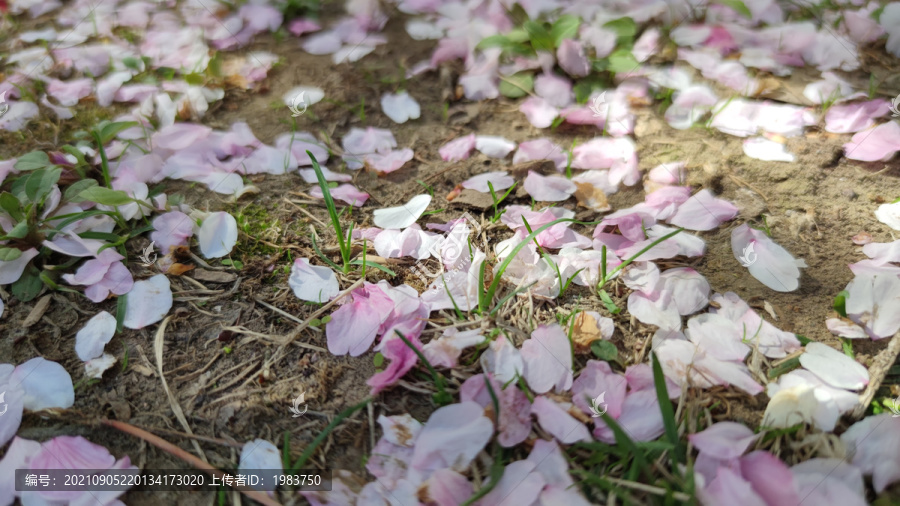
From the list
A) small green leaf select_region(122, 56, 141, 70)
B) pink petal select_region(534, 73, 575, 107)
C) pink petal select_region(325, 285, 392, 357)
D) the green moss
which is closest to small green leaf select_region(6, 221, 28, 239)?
the green moss

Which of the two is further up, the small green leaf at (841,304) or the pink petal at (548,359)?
the small green leaf at (841,304)

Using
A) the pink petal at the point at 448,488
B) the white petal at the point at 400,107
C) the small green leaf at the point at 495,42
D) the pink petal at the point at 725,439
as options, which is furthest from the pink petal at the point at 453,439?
the small green leaf at the point at 495,42

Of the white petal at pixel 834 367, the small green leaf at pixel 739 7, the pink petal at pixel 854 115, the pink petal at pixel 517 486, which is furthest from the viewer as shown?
the small green leaf at pixel 739 7

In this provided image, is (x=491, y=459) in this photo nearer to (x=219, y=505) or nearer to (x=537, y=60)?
(x=219, y=505)

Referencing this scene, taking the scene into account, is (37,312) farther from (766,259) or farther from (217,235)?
(766,259)

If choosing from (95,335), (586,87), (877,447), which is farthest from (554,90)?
(95,335)

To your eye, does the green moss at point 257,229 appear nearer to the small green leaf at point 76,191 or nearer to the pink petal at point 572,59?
the small green leaf at point 76,191

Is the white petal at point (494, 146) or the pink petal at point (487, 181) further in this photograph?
the white petal at point (494, 146)
